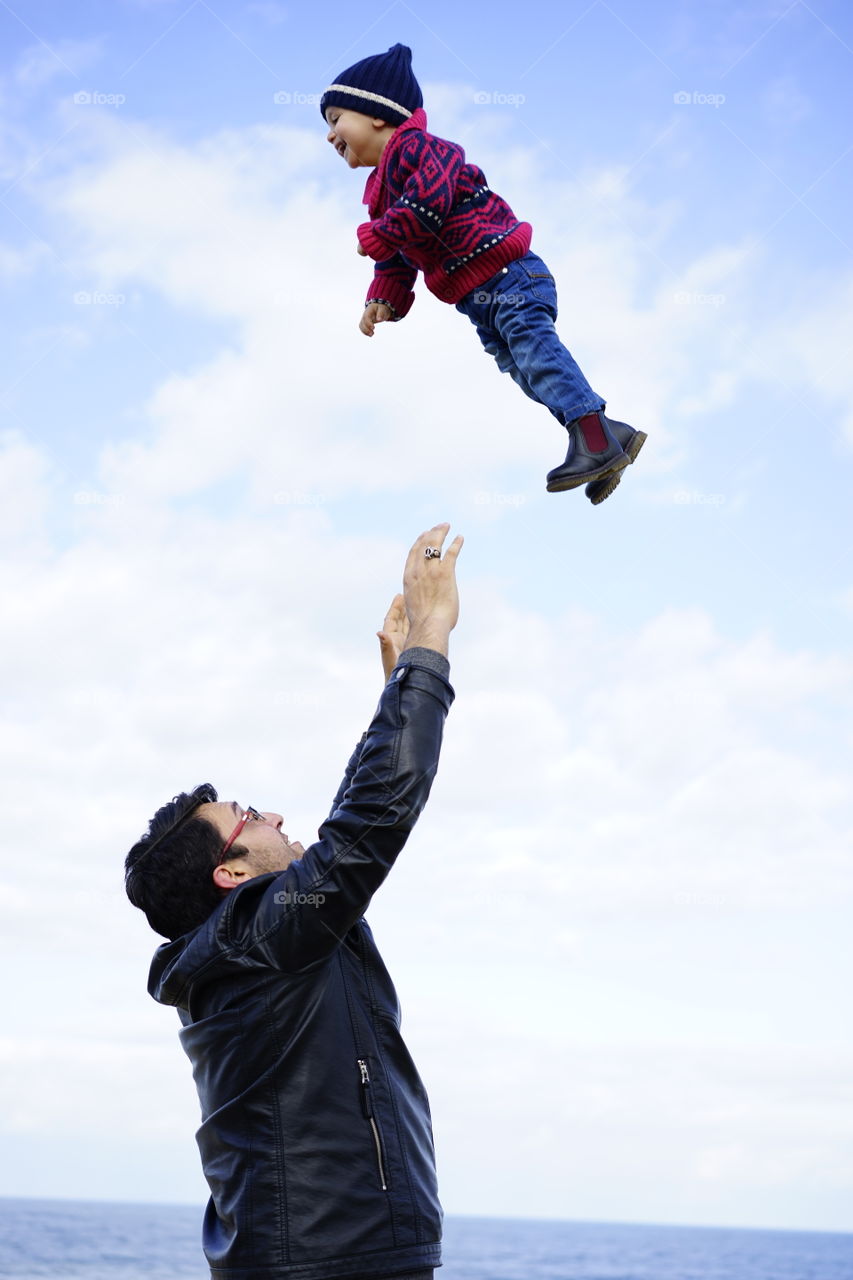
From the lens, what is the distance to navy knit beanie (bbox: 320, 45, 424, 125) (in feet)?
14.0

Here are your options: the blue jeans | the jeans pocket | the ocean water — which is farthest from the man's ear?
the ocean water

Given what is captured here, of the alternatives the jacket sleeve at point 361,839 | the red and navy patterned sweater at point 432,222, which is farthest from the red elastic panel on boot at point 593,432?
the jacket sleeve at point 361,839

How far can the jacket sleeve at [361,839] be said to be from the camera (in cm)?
300

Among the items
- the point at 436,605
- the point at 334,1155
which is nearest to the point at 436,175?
the point at 436,605

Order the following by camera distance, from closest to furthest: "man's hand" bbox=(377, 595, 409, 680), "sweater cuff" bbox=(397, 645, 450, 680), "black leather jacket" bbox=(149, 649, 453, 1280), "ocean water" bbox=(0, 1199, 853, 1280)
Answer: "black leather jacket" bbox=(149, 649, 453, 1280), "sweater cuff" bbox=(397, 645, 450, 680), "man's hand" bbox=(377, 595, 409, 680), "ocean water" bbox=(0, 1199, 853, 1280)

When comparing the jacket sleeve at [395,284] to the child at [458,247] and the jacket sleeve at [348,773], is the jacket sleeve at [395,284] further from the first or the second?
the jacket sleeve at [348,773]

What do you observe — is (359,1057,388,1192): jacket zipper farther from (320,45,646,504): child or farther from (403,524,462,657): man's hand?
(320,45,646,504): child

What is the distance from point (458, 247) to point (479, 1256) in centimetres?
6886

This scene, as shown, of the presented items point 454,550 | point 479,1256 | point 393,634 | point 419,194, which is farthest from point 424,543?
point 479,1256

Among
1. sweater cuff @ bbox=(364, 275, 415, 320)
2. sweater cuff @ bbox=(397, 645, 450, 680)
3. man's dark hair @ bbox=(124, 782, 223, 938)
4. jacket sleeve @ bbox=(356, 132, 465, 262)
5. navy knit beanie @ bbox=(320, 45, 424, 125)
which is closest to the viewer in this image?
sweater cuff @ bbox=(397, 645, 450, 680)

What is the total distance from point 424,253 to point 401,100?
495 millimetres

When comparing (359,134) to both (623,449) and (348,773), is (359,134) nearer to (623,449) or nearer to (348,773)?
(623,449)

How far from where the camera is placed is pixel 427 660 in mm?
3168

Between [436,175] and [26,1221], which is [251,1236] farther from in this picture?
[26,1221]
